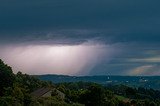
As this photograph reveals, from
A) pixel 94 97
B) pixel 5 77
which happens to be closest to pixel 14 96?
pixel 5 77

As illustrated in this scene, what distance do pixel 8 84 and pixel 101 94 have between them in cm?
2521

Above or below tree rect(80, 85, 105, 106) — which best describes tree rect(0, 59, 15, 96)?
above

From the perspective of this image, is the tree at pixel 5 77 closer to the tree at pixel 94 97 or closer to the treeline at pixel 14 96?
the treeline at pixel 14 96

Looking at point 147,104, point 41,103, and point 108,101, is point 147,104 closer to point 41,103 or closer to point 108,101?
point 108,101

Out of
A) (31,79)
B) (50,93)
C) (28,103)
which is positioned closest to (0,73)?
(50,93)

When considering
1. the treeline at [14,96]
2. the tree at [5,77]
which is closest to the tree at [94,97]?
the treeline at [14,96]

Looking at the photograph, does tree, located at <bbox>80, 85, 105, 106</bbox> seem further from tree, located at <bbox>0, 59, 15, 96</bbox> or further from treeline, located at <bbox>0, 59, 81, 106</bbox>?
tree, located at <bbox>0, 59, 15, 96</bbox>

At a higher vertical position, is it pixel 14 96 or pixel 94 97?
pixel 94 97

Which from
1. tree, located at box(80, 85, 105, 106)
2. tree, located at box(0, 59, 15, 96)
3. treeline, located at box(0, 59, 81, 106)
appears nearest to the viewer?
treeline, located at box(0, 59, 81, 106)

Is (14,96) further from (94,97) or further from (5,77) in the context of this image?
(94,97)

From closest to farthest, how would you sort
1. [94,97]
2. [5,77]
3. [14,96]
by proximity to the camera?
[14,96]
[5,77]
[94,97]

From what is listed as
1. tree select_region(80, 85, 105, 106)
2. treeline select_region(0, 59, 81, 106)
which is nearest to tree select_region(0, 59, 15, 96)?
treeline select_region(0, 59, 81, 106)

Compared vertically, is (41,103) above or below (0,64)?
below

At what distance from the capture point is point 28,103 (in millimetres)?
93375
